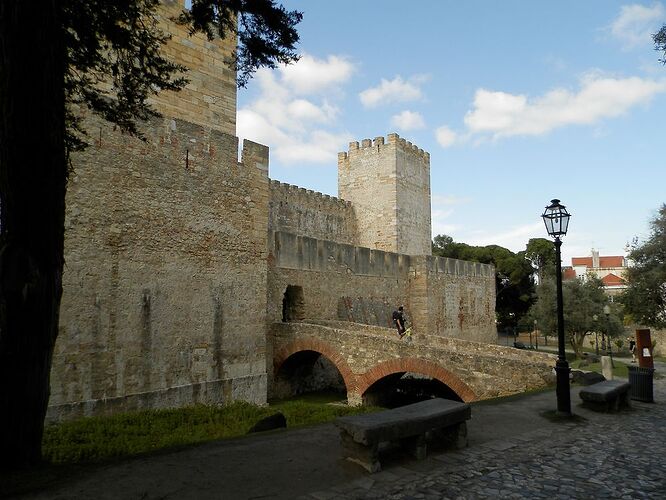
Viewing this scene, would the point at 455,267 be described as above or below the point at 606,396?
above

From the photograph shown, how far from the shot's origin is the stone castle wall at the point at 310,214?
25.5 meters

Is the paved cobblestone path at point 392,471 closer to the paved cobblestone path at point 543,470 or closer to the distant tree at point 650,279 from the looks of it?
the paved cobblestone path at point 543,470

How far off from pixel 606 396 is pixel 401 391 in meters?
8.79

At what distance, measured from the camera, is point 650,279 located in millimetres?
20969

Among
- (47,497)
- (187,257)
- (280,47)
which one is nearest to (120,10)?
(280,47)

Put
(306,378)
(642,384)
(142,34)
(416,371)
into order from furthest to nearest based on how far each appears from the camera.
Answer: (306,378), (416,371), (642,384), (142,34)

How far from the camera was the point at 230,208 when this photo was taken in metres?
12.5

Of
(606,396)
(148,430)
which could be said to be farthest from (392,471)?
(148,430)

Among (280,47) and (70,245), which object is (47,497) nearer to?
(280,47)

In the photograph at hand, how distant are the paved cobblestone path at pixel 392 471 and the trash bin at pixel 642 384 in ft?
9.88

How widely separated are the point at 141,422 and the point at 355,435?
5.55 m

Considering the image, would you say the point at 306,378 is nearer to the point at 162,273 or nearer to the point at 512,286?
the point at 162,273

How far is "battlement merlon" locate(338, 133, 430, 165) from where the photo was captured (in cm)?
2772

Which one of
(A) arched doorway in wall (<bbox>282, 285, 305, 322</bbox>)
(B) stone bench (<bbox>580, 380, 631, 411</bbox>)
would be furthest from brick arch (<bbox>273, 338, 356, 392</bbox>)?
(B) stone bench (<bbox>580, 380, 631, 411</bbox>)
